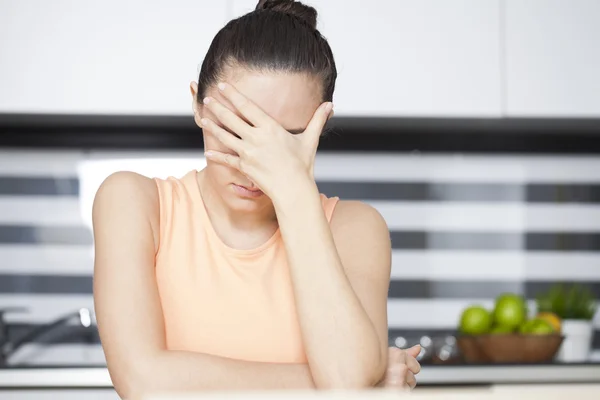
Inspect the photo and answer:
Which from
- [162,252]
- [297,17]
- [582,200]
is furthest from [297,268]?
[582,200]

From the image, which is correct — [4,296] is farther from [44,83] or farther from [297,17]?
[297,17]

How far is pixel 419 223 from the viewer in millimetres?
3004

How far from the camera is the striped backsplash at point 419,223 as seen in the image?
9.51 ft

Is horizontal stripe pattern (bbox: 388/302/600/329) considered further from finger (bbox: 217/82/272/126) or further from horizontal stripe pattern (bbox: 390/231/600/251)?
finger (bbox: 217/82/272/126)

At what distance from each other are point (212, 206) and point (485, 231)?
1.89 meters

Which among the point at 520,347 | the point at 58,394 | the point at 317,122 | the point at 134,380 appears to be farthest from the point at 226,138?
the point at 520,347

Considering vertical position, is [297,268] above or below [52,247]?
above

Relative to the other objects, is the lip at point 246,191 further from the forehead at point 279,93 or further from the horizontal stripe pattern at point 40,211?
the horizontal stripe pattern at point 40,211

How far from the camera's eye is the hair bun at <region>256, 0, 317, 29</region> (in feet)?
4.30

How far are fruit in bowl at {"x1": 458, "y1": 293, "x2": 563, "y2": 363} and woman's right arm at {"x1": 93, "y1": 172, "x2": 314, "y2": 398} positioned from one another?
1.50 meters

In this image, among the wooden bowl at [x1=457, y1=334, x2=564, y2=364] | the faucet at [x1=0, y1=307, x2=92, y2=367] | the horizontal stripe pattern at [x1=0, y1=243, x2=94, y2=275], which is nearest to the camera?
the wooden bowl at [x1=457, y1=334, x2=564, y2=364]

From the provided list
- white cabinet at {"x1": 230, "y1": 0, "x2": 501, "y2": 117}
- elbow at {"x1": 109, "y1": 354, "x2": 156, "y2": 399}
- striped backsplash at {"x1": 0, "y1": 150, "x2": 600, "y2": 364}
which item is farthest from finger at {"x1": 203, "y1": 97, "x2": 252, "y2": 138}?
striped backsplash at {"x1": 0, "y1": 150, "x2": 600, "y2": 364}

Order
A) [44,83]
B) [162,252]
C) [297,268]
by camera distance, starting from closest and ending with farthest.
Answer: [297,268]
[162,252]
[44,83]

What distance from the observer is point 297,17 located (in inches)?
49.9
